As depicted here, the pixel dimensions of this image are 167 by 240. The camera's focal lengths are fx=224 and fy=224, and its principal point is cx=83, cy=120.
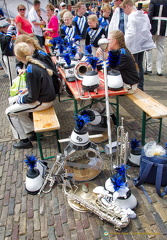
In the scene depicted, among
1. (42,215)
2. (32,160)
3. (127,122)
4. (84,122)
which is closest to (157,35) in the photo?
(127,122)

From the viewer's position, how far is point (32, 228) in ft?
8.30

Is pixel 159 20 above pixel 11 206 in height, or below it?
above

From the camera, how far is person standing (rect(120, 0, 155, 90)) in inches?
195

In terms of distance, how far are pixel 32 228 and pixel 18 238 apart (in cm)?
17

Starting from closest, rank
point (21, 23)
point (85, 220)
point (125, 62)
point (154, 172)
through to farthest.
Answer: point (85, 220) → point (154, 172) → point (125, 62) → point (21, 23)

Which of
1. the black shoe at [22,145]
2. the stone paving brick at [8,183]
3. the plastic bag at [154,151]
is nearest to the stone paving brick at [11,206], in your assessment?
the stone paving brick at [8,183]

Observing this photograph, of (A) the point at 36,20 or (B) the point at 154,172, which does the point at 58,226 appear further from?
(A) the point at 36,20

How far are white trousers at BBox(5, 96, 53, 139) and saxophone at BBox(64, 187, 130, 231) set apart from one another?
5.51 ft

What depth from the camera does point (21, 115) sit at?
12.8 feet

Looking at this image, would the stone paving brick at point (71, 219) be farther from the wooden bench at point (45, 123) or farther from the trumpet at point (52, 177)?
the wooden bench at point (45, 123)

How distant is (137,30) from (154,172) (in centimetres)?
359

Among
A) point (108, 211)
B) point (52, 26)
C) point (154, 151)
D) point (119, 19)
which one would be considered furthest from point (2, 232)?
point (52, 26)

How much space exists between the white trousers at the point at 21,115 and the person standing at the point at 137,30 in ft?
8.56

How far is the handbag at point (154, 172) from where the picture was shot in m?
2.75
